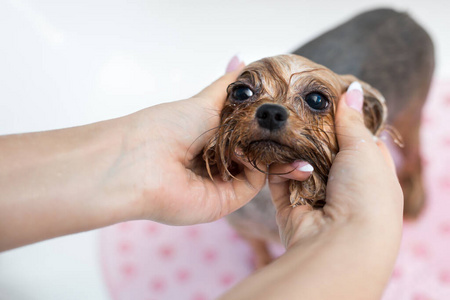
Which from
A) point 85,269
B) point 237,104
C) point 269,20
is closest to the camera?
point 237,104

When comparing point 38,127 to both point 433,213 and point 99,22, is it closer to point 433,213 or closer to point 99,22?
point 99,22

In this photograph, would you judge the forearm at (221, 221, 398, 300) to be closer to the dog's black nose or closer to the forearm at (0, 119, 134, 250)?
the dog's black nose

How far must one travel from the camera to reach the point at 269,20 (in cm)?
358

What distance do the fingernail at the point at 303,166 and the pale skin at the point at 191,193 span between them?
0.9 inches

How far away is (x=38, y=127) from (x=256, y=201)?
1.84m

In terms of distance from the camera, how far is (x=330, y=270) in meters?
0.96

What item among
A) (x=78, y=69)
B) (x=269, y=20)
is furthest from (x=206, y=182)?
(x=269, y=20)

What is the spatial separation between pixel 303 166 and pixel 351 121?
238 mm

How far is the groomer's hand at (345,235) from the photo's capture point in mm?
934

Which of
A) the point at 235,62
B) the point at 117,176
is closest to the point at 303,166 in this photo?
the point at 117,176

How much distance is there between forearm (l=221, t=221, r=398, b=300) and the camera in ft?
3.00

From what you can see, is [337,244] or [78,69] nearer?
[337,244]

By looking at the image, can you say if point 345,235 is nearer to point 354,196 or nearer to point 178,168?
point 354,196

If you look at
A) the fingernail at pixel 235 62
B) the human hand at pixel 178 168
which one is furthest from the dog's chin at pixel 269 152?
the fingernail at pixel 235 62
